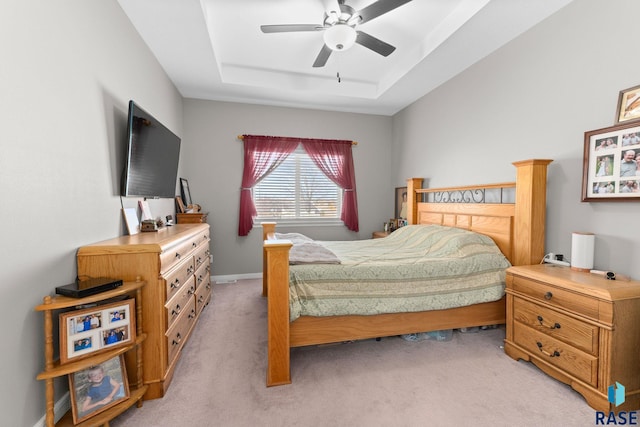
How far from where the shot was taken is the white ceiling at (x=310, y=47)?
2.42 metres

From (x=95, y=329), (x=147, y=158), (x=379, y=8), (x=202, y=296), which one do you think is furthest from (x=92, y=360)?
(x=379, y=8)

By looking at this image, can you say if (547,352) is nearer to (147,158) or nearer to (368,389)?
(368,389)

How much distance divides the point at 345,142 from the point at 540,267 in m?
3.35

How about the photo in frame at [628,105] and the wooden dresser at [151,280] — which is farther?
the photo in frame at [628,105]

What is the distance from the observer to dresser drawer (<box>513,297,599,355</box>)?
1685 mm

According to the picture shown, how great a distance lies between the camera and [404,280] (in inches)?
87.8

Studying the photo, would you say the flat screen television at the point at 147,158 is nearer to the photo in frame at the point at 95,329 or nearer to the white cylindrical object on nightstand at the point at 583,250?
the photo in frame at the point at 95,329

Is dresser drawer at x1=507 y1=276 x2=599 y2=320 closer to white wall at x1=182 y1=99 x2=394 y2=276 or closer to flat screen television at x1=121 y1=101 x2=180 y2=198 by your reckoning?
white wall at x1=182 y1=99 x2=394 y2=276

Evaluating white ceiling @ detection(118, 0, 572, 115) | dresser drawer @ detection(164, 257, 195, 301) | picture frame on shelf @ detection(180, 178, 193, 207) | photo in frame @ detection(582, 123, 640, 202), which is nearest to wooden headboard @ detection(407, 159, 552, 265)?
photo in frame @ detection(582, 123, 640, 202)

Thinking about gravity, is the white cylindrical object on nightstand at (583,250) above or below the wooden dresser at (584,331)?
above

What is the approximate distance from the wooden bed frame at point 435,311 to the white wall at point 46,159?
3.85 feet

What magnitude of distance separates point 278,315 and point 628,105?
2824 millimetres

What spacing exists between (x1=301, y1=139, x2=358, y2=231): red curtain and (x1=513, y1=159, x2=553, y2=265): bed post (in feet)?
8.80

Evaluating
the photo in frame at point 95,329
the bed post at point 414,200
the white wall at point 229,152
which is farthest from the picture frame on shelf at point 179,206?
the bed post at point 414,200
